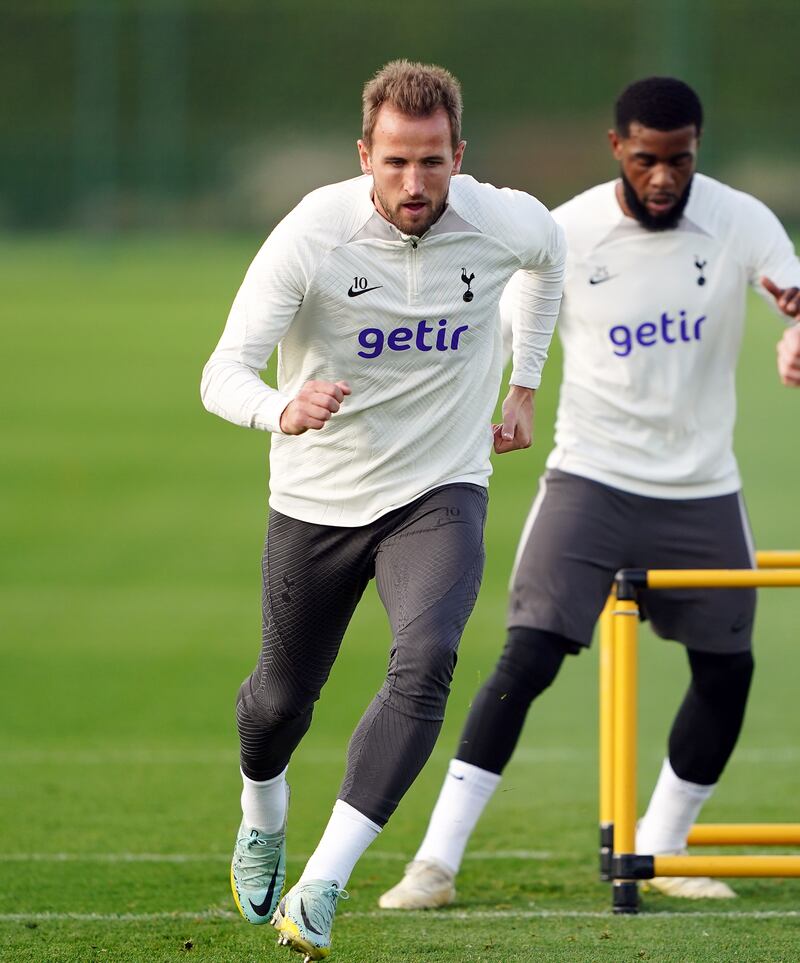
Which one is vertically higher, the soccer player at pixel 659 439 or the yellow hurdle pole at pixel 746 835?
the soccer player at pixel 659 439

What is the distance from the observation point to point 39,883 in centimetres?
585

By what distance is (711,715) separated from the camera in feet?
19.0

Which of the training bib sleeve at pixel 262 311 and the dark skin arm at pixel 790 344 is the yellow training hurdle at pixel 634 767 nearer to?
the dark skin arm at pixel 790 344

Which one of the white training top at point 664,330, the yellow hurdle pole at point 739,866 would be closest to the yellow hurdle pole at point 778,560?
the white training top at point 664,330

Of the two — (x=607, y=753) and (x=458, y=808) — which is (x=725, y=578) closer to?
(x=607, y=753)

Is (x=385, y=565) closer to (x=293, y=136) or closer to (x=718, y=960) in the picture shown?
(x=718, y=960)

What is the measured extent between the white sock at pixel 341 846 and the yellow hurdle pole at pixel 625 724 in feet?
3.82

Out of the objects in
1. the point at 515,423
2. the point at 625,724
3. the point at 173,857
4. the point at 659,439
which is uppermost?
the point at 515,423

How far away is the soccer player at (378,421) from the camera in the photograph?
4.30 m

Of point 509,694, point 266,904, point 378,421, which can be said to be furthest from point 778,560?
point 266,904

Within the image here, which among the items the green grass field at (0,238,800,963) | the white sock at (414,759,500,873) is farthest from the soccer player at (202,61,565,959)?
the white sock at (414,759,500,873)

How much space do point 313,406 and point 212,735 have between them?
5.10m

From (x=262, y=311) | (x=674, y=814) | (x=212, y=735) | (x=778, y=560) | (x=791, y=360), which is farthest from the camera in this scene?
(x=212, y=735)

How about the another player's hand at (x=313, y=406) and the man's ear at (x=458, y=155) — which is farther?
the man's ear at (x=458, y=155)
